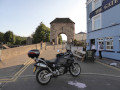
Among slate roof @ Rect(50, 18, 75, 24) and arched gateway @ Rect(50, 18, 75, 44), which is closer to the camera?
arched gateway @ Rect(50, 18, 75, 44)

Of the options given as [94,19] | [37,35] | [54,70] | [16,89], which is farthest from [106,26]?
[37,35]

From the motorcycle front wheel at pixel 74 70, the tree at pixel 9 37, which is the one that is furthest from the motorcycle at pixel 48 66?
the tree at pixel 9 37

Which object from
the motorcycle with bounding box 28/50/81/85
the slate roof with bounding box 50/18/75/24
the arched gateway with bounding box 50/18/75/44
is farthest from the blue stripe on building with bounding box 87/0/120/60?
the slate roof with bounding box 50/18/75/24

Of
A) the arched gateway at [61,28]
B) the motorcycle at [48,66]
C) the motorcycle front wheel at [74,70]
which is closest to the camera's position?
the motorcycle at [48,66]

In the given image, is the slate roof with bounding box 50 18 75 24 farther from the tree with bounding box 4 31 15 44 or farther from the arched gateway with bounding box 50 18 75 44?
the tree with bounding box 4 31 15 44

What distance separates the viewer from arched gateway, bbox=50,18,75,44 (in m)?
52.4

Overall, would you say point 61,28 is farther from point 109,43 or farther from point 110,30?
point 110,30

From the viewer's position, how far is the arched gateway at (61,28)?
52375 millimetres

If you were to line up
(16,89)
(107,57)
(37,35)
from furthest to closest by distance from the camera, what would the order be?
(37,35), (107,57), (16,89)

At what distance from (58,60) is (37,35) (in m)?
62.0

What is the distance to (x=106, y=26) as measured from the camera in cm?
1148

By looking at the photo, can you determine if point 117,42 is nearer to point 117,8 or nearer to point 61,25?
point 117,8

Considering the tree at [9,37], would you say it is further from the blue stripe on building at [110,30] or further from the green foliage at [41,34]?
the blue stripe on building at [110,30]

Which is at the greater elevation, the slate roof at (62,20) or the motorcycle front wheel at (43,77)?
the slate roof at (62,20)
